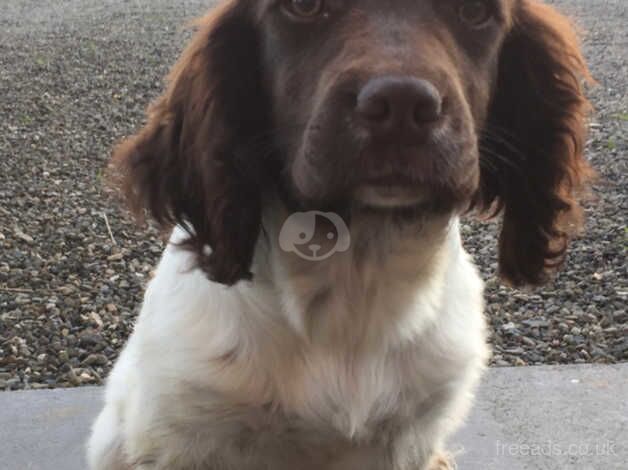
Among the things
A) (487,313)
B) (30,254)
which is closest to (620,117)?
(487,313)

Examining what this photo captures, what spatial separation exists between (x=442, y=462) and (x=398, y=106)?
1.36m

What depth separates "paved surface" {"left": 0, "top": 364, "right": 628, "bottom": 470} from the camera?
2578 millimetres

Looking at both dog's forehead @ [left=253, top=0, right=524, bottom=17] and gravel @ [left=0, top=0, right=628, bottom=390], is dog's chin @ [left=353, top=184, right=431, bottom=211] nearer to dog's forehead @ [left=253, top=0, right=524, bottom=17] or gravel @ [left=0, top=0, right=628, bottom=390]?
dog's forehead @ [left=253, top=0, right=524, bottom=17]

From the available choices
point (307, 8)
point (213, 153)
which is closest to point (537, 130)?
point (307, 8)

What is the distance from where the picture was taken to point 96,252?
4.21 metres

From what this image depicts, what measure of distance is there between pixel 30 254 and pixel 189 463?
238 centimetres

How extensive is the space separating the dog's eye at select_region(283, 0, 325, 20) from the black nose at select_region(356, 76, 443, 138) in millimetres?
329

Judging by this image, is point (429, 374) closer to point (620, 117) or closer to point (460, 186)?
point (460, 186)

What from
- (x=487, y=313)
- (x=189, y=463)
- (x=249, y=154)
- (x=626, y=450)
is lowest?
(x=487, y=313)

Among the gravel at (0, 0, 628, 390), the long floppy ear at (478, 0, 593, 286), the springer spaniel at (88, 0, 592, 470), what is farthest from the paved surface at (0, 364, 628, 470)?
the long floppy ear at (478, 0, 593, 286)

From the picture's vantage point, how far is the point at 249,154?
192 cm

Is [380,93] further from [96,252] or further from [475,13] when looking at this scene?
[96,252]

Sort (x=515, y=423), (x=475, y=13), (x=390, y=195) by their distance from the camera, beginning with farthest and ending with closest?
(x=515, y=423) < (x=475, y=13) < (x=390, y=195)

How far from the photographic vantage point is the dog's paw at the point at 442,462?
8.03 ft
